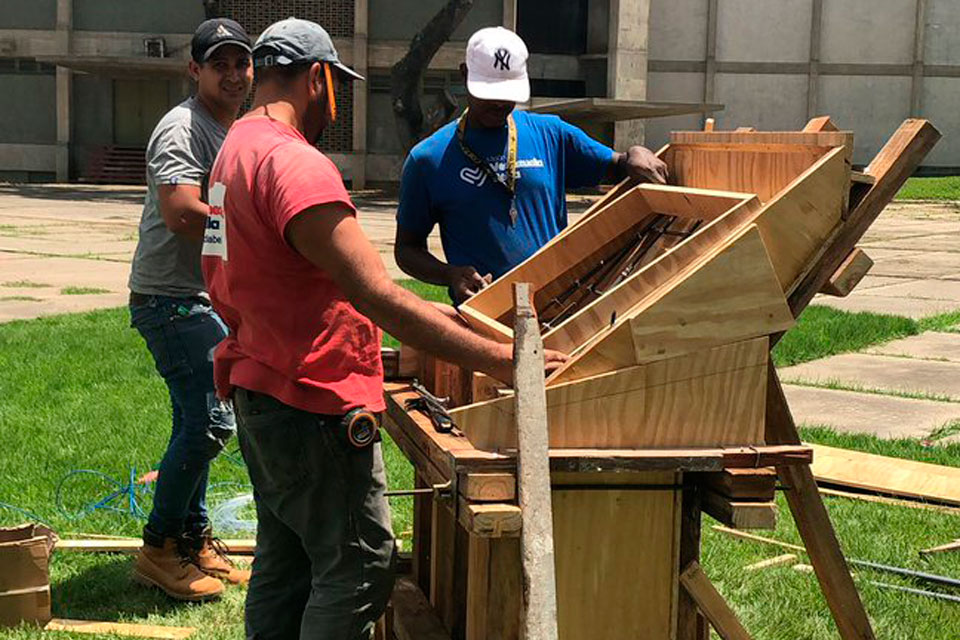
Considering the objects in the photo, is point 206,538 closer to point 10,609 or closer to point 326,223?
point 10,609

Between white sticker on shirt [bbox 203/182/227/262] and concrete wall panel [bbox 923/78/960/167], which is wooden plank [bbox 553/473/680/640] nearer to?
white sticker on shirt [bbox 203/182/227/262]

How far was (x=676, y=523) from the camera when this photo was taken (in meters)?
3.48

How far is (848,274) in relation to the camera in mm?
3707

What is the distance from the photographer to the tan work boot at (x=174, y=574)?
5.23m

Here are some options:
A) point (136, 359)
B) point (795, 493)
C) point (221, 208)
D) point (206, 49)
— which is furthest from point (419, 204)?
point (136, 359)

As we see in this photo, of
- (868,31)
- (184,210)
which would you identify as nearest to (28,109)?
(868,31)

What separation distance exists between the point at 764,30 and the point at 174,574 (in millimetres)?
45749

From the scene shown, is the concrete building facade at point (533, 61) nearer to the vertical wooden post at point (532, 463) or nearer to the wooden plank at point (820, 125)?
the wooden plank at point (820, 125)

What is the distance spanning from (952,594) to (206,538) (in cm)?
302

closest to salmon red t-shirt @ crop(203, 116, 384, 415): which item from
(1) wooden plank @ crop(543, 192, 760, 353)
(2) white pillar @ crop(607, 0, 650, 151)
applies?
(1) wooden plank @ crop(543, 192, 760, 353)

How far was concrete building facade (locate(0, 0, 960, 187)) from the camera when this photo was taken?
4066 centimetres

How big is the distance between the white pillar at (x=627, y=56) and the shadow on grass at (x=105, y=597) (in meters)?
37.6

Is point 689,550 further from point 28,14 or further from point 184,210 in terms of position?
point 28,14

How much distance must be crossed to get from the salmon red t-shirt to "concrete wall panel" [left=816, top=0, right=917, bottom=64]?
47.6 m
